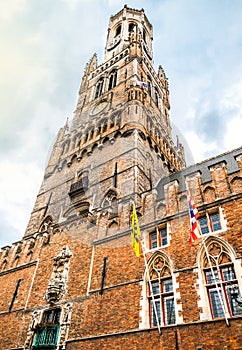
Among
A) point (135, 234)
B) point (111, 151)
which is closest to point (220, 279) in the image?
point (135, 234)

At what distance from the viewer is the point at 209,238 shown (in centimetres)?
1025

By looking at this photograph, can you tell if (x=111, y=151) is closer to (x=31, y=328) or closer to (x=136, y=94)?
(x=136, y=94)

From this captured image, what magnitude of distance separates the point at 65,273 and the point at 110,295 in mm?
3206

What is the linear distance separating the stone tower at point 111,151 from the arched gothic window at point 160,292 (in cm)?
270

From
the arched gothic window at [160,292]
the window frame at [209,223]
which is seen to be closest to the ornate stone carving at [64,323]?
the arched gothic window at [160,292]

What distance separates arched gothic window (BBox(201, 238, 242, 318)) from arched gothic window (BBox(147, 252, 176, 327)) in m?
1.32

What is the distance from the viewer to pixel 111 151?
2086 cm

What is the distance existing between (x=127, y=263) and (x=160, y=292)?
1.91 metres

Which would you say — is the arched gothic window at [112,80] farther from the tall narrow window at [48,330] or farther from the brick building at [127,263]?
the tall narrow window at [48,330]

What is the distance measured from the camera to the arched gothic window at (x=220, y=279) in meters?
8.66

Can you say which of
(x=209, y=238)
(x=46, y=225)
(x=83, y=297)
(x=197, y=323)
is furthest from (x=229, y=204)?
(x=46, y=225)

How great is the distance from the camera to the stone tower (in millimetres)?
17844

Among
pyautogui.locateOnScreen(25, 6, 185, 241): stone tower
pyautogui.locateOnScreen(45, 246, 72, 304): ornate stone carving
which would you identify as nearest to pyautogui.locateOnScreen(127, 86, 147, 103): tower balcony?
pyautogui.locateOnScreen(25, 6, 185, 241): stone tower

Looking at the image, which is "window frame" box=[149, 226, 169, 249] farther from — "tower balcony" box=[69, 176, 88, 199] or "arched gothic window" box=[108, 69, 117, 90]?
"arched gothic window" box=[108, 69, 117, 90]
